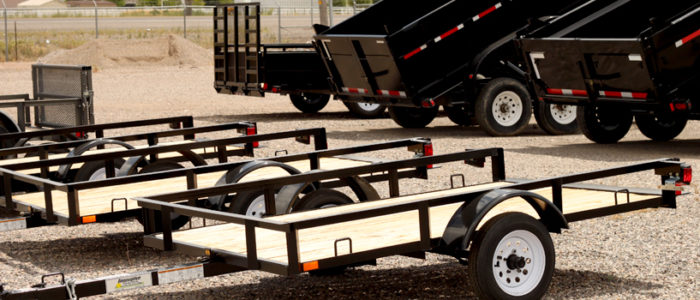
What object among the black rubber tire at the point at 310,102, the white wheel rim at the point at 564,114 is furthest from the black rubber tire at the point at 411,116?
the black rubber tire at the point at 310,102

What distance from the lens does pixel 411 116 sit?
1836cm

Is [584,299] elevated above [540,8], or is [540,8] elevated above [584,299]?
[540,8]

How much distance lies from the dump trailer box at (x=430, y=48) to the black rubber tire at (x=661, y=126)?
6.86ft

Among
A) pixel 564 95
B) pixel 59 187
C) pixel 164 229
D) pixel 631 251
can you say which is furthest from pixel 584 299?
pixel 564 95

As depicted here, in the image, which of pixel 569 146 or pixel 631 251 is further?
pixel 569 146

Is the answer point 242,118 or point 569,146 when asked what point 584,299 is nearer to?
point 569,146

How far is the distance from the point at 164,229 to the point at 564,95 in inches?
370

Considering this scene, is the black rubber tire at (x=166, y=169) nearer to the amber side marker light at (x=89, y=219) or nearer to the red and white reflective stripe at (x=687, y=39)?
the amber side marker light at (x=89, y=219)

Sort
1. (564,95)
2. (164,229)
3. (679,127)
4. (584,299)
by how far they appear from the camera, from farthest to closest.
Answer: (679,127)
(564,95)
(584,299)
(164,229)

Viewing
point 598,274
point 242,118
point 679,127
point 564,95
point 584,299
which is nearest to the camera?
point 584,299

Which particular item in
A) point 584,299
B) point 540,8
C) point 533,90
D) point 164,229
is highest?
point 540,8

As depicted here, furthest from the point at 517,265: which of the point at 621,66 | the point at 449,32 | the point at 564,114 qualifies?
the point at 564,114

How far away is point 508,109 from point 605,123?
5.45ft

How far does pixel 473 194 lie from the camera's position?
6270 mm
